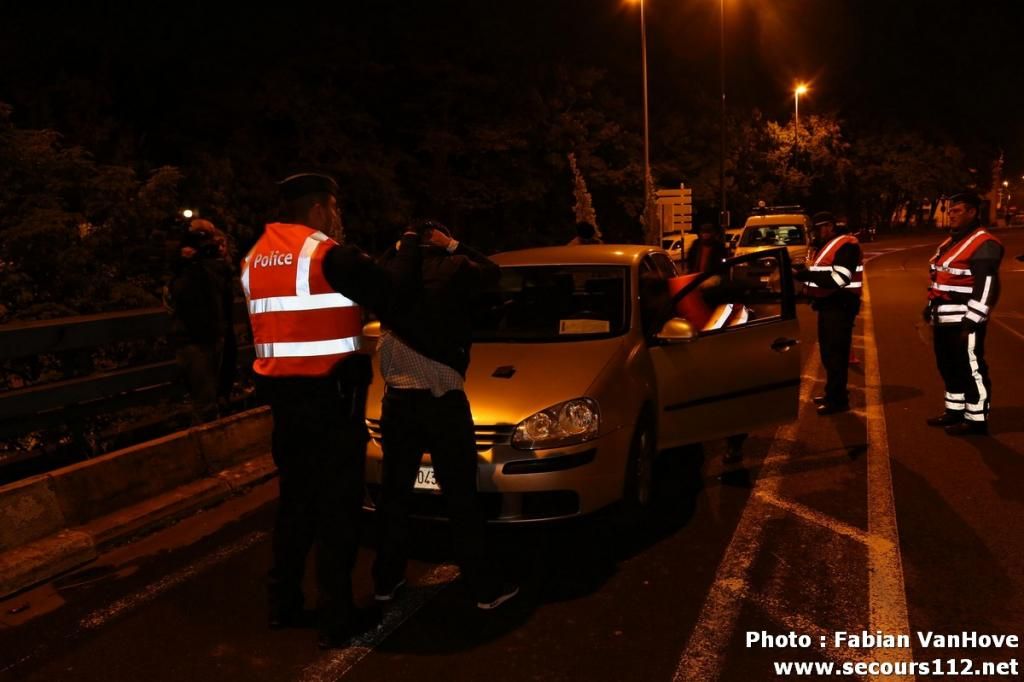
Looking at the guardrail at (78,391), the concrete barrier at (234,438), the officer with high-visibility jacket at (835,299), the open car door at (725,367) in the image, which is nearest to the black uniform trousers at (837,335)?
the officer with high-visibility jacket at (835,299)

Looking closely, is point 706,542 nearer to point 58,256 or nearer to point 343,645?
point 343,645

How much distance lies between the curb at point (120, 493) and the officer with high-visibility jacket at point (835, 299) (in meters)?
4.93

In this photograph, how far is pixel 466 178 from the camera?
31297mm

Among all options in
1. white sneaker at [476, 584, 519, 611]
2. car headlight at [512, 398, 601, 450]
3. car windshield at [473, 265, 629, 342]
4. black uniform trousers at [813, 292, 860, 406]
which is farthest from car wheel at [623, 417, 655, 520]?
black uniform trousers at [813, 292, 860, 406]

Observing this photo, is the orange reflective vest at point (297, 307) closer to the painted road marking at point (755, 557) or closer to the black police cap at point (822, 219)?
the painted road marking at point (755, 557)

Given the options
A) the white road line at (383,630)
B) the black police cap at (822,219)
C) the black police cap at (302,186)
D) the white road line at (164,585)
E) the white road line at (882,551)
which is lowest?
the white road line at (882,551)

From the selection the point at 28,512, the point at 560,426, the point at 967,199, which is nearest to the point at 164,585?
the point at 28,512

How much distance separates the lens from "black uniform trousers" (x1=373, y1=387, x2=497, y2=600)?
3.85 metres

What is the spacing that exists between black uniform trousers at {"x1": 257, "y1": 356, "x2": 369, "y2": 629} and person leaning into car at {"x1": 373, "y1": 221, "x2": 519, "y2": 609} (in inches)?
7.7

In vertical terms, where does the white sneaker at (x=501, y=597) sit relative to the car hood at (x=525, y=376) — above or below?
below

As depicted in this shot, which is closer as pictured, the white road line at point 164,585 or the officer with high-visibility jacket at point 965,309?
the white road line at point 164,585

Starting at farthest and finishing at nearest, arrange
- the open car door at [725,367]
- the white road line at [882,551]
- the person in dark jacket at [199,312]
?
the person in dark jacket at [199,312], the open car door at [725,367], the white road line at [882,551]

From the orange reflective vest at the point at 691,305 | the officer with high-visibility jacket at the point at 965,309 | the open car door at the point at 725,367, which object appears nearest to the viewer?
the open car door at the point at 725,367

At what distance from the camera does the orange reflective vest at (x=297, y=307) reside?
3584 mm
